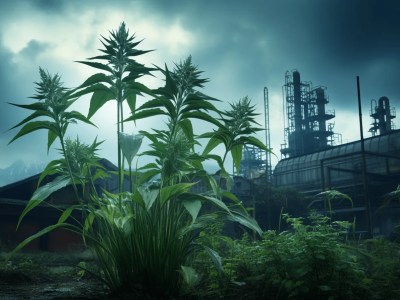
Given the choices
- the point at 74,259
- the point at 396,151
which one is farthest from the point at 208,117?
the point at 396,151

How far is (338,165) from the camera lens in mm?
21797

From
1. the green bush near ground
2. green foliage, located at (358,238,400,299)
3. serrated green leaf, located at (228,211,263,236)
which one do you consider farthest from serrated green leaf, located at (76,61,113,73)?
green foliage, located at (358,238,400,299)

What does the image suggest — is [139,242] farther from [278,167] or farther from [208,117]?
[278,167]

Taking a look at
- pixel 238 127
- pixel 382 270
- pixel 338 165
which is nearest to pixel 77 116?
pixel 238 127

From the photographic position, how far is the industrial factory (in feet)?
50.5

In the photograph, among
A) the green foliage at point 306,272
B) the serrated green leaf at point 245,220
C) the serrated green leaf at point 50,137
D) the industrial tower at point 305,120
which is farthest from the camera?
the industrial tower at point 305,120

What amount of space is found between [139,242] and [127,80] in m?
1.13

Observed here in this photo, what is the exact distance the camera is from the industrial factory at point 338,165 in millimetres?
15387

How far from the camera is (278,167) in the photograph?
29.2m

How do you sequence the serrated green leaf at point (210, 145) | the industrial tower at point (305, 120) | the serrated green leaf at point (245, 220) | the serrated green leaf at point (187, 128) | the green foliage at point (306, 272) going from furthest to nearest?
the industrial tower at point (305, 120)
the serrated green leaf at point (210, 145)
the serrated green leaf at point (187, 128)
the serrated green leaf at point (245, 220)
the green foliage at point (306, 272)

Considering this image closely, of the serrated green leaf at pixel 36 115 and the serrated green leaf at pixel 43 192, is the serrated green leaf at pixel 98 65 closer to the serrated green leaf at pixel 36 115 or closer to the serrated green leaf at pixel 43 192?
the serrated green leaf at pixel 36 115

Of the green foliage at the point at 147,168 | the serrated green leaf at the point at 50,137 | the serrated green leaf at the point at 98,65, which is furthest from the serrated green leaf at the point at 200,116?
the serrated green leaf at the point at 50,137

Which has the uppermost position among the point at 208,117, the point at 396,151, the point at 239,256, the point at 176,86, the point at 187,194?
the point at 396,151

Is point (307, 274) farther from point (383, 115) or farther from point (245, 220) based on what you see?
point (383, 115)
